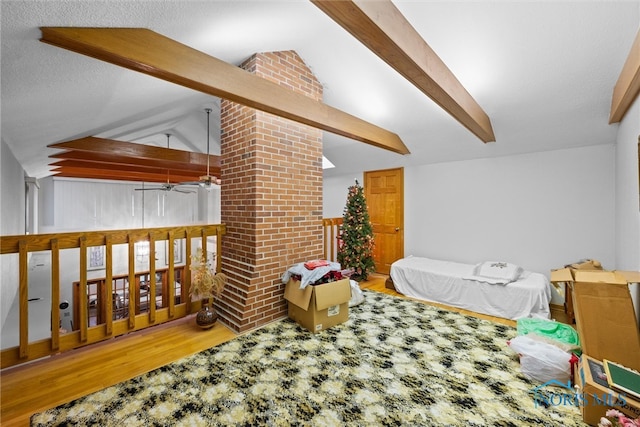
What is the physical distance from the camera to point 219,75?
208cm

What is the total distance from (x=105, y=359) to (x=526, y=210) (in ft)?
17.1

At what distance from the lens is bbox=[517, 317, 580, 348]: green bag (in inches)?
87.7

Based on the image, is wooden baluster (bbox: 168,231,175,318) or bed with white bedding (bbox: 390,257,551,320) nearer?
wooden baluster (bbox: 168,231,175,318)

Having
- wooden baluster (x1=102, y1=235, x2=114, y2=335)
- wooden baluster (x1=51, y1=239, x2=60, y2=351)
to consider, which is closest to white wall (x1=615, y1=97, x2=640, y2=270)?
wooden baluster (x1=102, y1=235, x2=114, y2=335)

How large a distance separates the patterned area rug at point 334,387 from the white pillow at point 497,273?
76cm

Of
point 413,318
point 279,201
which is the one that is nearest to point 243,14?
point 279,201

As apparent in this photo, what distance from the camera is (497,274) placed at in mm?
3385

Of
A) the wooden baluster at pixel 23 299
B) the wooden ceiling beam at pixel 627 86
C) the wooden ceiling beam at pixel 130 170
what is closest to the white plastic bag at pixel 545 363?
the wooden ceiling beam at pixel 627 86

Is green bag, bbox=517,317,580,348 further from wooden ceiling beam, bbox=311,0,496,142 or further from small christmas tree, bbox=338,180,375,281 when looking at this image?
small christmas tree, bbox=338,180,375,281

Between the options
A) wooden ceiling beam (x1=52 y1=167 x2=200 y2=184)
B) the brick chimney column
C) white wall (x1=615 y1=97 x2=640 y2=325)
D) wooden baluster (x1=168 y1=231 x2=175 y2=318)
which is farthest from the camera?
wooden ceiling beam (x1=52 y1=167 x2=200 y2=184)

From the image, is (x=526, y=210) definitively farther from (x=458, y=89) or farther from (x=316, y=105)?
(x=316, y=105)

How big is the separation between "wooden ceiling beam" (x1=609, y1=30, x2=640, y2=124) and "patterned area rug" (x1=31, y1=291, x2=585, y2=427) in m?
2.31

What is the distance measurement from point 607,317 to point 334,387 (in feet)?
6.39

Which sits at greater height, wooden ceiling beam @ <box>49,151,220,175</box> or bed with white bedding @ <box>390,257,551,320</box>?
wooden ceiling beam @ <box>49,151,220,175</box>
